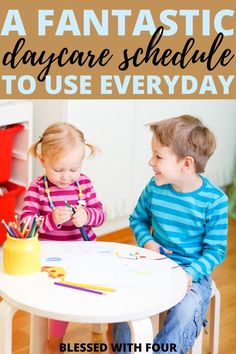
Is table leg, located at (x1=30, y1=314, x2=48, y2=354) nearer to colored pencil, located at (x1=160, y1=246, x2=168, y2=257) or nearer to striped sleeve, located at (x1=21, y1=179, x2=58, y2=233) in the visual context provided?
striped sleeve, located at (x1=21, y1=179, x2=58, y2=233)

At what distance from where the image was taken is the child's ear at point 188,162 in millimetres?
2160

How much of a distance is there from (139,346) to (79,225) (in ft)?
1.65

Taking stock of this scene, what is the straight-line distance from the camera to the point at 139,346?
1.81m

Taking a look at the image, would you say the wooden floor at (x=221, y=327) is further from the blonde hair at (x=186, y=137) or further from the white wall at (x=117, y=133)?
the blonde hair at (x=186, y=137)

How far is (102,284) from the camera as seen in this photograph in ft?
6.31

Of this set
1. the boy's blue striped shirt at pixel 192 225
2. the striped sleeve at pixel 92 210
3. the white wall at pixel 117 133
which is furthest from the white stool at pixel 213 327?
the white wall at pixel 117 133

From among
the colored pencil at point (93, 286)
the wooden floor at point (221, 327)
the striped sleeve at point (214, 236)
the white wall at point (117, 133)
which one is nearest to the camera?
the colored pencil at point (93, 286)

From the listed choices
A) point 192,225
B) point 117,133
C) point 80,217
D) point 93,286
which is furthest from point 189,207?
point 117,133

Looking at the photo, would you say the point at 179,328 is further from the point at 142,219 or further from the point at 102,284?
the point at 142,219

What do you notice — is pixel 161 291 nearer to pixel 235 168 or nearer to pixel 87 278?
pixel 87 278

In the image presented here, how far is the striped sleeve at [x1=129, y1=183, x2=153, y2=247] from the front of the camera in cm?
226

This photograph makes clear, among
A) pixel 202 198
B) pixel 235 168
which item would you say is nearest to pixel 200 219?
pixel 202 198

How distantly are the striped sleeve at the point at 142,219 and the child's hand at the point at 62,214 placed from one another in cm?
22

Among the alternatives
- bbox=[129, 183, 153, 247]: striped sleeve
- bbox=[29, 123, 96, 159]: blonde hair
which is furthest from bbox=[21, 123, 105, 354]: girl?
bbox=[129, 183, 153, 247]: striped sleeve
